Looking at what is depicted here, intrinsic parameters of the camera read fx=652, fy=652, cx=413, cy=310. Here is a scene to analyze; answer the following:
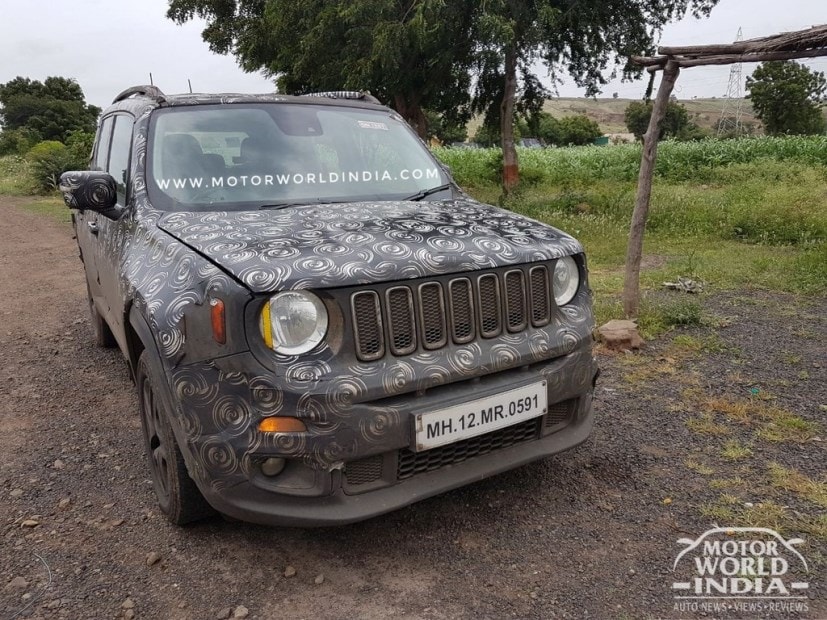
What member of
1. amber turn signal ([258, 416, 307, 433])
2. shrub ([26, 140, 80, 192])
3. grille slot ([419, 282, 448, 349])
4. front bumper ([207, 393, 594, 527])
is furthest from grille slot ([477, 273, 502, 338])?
shrub ([26, 140, 80, 192])

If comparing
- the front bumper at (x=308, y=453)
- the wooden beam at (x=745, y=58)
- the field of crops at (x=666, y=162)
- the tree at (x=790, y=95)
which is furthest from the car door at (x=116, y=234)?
the tree at (x=790, y=95)

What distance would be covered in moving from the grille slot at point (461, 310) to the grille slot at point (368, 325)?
0.31 metres

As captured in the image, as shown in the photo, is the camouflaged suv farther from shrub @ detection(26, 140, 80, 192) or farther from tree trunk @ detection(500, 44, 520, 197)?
shrub @ detection(26, 140, 80, 192)

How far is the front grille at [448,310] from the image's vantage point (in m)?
2.30

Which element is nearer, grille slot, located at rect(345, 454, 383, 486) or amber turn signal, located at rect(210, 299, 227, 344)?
amber turn signal, located at rect(210, 299, 227, 344)

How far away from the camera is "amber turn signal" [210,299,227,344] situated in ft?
7.23

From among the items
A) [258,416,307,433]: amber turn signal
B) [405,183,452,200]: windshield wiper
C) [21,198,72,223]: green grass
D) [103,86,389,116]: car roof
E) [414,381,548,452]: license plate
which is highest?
[103,86,389,116]: car roof

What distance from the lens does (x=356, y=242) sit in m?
2.51

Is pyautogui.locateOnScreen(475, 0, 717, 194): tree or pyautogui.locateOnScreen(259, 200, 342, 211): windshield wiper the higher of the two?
pyautogui.locateOnScreen(475, 0, 717, 194): tree

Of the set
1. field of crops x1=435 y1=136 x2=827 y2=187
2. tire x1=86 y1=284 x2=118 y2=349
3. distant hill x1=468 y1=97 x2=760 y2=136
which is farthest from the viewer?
distant hill x1=468 y1=97 x2=760 y2=136

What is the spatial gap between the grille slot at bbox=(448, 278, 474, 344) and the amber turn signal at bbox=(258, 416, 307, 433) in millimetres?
661

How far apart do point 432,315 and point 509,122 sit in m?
14.5

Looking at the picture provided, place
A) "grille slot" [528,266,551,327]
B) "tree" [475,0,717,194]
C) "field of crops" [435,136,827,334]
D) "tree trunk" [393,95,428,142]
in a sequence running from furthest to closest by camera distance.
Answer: "tree trunk" [393,95,428,142] → "tree" [475,0,717,194] → "field of crops" [435,136,827,334] → "grille slot" [528,266,551,327]

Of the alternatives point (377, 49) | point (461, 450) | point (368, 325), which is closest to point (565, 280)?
point (461, 450)
